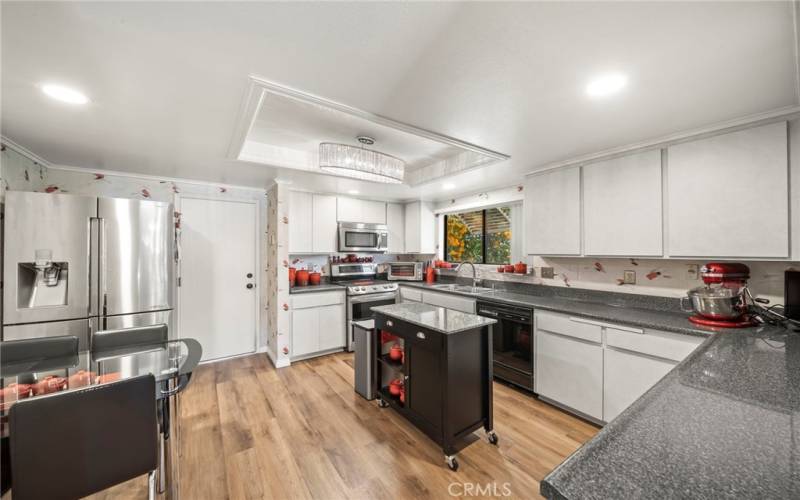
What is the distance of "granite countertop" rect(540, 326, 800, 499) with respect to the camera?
1.86 feet

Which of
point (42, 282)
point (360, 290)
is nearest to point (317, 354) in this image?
point (360, 290)

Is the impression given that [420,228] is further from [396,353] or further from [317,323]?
[396,353]

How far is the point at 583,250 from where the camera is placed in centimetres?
268

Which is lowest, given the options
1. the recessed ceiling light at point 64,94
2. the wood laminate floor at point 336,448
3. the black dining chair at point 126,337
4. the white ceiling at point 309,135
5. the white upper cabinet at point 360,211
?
the wood laminate floor at point 336,448

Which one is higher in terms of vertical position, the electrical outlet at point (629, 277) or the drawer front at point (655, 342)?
the electrical outlet at point (629, 277)

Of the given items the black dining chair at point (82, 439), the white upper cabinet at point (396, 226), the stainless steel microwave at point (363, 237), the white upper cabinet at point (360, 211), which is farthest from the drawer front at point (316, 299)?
the black dining chair at point (82, 439)

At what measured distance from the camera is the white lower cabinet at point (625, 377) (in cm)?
202

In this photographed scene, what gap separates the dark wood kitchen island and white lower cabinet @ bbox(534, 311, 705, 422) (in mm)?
777

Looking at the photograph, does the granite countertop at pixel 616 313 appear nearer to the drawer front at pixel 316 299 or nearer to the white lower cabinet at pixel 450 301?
the white lower cabinet at pixel 450 301

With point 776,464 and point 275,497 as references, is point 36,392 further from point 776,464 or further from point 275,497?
point 776,464

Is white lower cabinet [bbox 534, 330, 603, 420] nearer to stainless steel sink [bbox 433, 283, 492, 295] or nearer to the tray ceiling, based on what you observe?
stainless steel sink [bbox 433, 283, 492, 295]

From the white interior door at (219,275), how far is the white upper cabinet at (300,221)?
0.50 metres

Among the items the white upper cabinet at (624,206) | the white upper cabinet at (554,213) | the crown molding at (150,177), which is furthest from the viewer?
the crown molding at (150,177)

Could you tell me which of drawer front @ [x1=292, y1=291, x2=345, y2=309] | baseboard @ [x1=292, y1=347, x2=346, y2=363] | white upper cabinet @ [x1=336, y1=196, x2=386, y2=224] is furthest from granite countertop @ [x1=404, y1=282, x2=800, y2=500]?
white upper cabinet @ [x1=336, y1=196, x2=386, y2=224]
